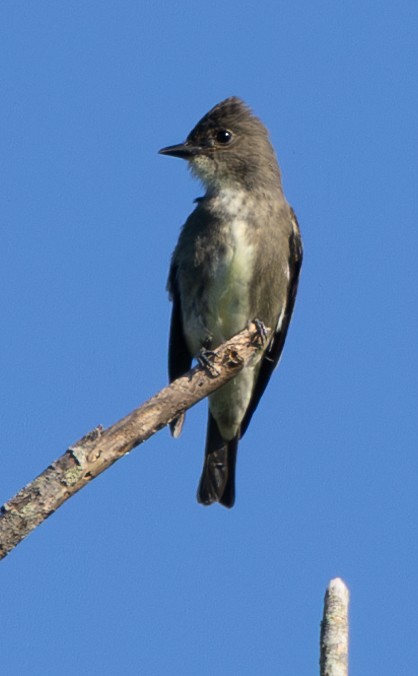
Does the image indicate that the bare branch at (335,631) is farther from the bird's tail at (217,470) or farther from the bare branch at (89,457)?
the bird's tail at (217,470)

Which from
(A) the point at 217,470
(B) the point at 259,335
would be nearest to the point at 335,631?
(B) the point at 259,335

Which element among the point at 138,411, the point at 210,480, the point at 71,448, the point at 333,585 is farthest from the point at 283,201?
the point at 333,585

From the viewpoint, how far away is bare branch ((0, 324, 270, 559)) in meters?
4.27

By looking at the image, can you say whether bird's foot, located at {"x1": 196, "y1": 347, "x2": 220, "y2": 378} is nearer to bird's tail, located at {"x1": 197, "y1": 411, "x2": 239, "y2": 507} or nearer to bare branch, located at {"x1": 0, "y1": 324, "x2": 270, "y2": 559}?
bare branch, located at {"x1": 0, "y1": 324, "x2": 270, "y2": 559}

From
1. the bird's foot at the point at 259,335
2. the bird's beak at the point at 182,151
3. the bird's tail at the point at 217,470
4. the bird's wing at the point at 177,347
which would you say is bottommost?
the bird's foot at the point at 259,335

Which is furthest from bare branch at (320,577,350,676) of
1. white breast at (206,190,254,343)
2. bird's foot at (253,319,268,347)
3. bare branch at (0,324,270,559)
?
white breast at (206,190,254,343)

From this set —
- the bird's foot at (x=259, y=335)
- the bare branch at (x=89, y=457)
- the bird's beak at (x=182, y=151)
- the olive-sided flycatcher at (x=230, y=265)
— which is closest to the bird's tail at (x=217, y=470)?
the olive-sided flycatcher at (x=230, y=265)

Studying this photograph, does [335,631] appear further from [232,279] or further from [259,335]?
[232,279]

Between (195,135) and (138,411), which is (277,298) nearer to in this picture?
(195,135)

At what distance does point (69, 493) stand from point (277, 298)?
416 centimetres

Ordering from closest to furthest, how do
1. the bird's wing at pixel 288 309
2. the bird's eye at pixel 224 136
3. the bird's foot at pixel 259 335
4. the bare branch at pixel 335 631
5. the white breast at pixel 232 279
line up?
the bare branch at pixel 335 631 → the bird's foot at pixel 259 335 → the white breast at pixel 232 279 → the bird's wing at pixel 288 309 → the bird's eye at pixel 224 136

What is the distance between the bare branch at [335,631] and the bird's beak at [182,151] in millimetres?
5373

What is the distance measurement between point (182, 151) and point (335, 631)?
5590 millimetres

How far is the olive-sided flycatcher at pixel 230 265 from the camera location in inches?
321
